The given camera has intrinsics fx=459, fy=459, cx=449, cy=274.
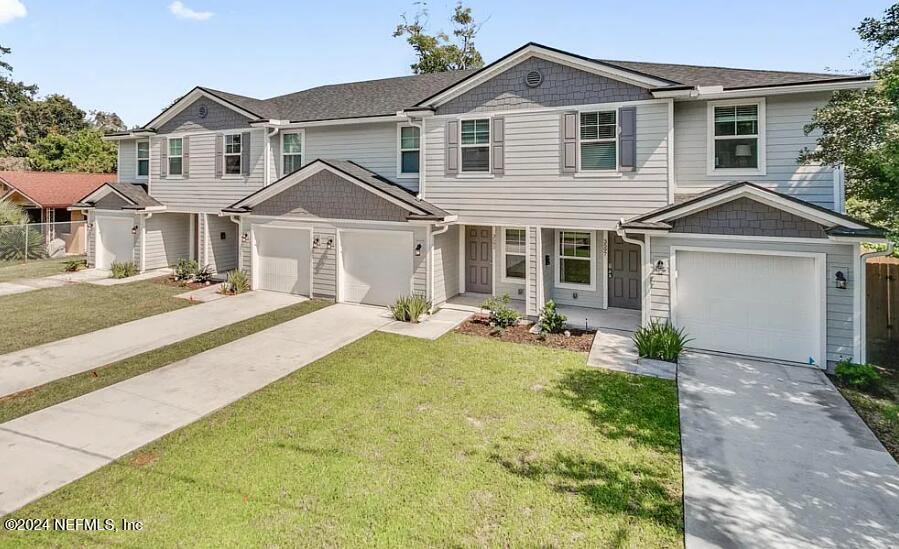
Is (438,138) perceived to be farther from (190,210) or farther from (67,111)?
(67,111)

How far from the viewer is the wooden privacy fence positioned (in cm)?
932

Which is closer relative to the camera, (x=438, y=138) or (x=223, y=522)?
(x=223, y=522)

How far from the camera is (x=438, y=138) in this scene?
41.4 ft

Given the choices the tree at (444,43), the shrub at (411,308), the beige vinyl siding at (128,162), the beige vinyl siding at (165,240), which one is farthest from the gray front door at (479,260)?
the tree at (444,43)

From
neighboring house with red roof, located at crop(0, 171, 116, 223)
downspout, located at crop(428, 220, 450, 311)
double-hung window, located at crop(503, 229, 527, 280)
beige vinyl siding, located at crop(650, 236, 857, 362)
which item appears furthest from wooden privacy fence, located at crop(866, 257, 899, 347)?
neighboring house with red roof, located at crop(0, 171, 116, 223)

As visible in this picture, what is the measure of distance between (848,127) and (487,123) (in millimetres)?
7380

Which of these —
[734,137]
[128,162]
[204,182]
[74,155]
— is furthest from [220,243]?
[74,155]

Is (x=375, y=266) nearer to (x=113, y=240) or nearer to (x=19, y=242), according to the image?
(x=113, y=240)

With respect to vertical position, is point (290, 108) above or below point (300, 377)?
above

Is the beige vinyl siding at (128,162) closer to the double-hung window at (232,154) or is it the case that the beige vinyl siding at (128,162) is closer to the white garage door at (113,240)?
the white garage door at (113,240)

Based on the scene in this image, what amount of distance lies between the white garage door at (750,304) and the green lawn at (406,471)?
8.54 feet

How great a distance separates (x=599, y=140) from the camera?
35.7 feet

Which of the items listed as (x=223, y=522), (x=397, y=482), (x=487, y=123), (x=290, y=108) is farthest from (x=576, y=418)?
(x=290, y=108)

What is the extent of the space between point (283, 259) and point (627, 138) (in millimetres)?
10519
